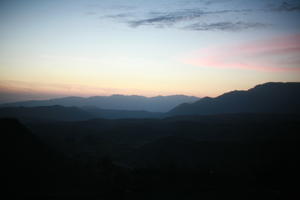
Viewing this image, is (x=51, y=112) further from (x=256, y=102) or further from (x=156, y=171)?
(x=256, y=102)

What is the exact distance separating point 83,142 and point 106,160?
74.4 feet

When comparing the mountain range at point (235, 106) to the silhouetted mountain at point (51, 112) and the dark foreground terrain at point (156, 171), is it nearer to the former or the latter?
the silhouetted mountain at point (51, 112)

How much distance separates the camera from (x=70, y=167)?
21156 millimetres

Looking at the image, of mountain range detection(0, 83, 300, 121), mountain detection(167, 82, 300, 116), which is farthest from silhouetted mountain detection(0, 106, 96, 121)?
mountain detection(167, 82, 300, 116)

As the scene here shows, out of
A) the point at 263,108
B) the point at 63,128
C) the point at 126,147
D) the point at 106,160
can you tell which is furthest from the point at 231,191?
the point at 263,108

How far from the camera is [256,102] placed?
103m

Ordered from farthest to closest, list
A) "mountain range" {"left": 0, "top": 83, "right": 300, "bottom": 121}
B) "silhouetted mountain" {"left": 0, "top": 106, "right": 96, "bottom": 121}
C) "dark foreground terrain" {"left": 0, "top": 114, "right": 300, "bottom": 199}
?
"silhouetted mountain" {"left": 0, "top": 106, "right": 96, "bottom": 121} < "mountain range" {"left": 0, "top": 83, "right": 300, "bottom": 121} < "dark foreground terrain" {"left": 0, "top": 114, "right": 300, "bottom": 199}

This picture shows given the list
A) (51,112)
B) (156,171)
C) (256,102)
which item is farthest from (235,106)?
(156,171)

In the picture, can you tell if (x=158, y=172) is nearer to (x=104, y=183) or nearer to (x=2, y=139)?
(x=104, y=183)

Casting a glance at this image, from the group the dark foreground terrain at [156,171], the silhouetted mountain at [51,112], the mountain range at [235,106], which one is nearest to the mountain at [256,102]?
the mountain range at [235,106]

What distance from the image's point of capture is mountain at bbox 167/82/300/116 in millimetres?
92356

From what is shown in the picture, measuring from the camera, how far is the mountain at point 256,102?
92356mm

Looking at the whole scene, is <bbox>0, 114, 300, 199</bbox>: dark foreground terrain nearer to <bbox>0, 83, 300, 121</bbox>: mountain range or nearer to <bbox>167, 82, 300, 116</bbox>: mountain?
<bbox>0, 83, 300, 121</bbox>: mountain range

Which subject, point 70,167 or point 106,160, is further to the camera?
point 106,160
